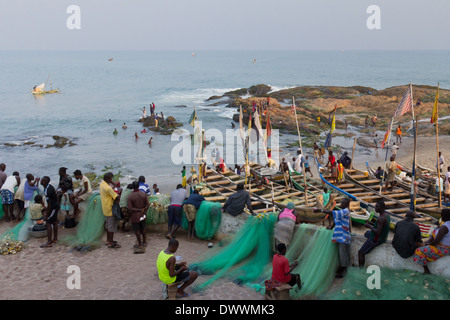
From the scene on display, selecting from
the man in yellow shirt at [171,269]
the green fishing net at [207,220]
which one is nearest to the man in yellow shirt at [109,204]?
the green fishing net at [207,220]

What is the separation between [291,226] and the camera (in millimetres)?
8578

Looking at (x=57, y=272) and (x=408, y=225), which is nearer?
(x=408, y=225)

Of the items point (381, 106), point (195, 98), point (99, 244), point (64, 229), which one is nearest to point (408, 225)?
point (99, 244)

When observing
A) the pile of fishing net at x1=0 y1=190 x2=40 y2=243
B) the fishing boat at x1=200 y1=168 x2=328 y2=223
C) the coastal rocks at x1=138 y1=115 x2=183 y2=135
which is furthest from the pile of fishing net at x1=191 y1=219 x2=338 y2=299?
the coastal rocks at x1=138 y1=115 x2=183 y2=135

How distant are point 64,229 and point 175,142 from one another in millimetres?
25146

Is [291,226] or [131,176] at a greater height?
[291,226]

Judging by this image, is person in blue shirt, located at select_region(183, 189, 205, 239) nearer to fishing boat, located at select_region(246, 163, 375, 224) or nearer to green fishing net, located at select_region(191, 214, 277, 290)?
green fishing net, located at select_region(191, 214, 277, 290)

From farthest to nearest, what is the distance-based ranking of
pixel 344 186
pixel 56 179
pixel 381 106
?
pixel 381 106, pixel 56 179, pixel 344 186

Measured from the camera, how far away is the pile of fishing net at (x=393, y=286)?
6637 mm

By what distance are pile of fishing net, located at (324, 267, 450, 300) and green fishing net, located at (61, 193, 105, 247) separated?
572 cm

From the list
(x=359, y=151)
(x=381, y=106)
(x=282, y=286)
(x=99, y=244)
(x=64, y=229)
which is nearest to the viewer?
(x=282, y=286)

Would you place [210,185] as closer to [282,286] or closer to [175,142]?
[282,286]

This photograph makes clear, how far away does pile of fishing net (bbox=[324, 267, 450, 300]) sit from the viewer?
664 centimetres

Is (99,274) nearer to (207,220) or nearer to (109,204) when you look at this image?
(109,204)
